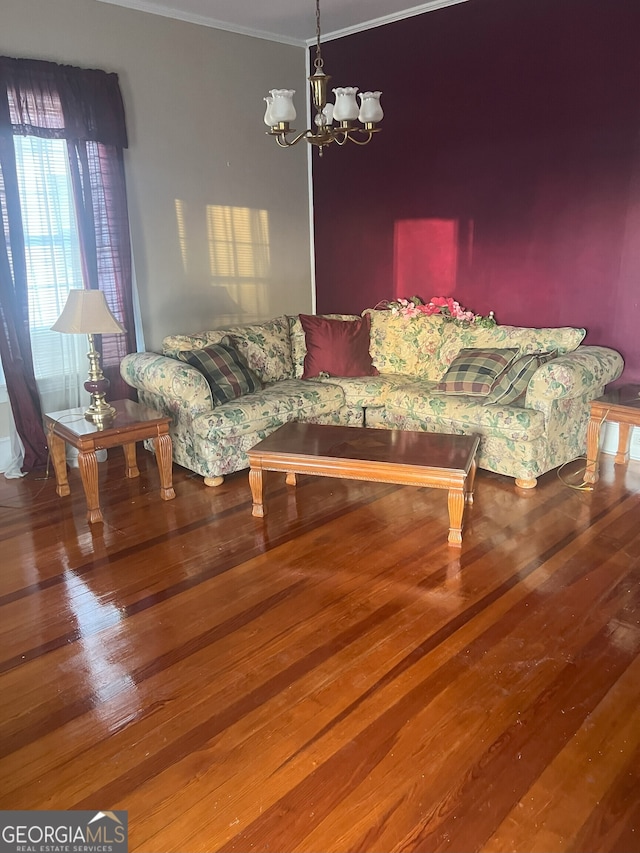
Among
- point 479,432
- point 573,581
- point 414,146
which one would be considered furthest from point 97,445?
point 414,146

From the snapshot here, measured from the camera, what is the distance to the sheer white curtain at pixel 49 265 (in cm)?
393

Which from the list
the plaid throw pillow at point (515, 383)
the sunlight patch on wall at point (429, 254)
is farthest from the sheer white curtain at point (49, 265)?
the plaid throw pillow at point (515, 383)

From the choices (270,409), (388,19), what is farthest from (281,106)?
(388,19)

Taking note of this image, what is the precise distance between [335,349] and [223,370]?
93cm

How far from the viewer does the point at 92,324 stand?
351cm

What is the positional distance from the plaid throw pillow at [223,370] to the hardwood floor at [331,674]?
89cm

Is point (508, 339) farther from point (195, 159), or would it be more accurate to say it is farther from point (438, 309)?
point (195, 159)

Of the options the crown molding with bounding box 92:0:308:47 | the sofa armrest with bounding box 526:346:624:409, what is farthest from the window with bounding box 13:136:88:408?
the sofa armrest with bounding box 526:346:624:409

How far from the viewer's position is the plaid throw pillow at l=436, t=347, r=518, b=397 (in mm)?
4020

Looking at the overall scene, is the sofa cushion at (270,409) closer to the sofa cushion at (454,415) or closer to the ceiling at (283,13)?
the sofa cushion at (454,415)

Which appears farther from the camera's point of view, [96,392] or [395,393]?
[395,393]

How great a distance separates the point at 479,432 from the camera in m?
3.88

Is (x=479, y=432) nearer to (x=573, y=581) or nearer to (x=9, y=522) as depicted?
(x=573, y=581)

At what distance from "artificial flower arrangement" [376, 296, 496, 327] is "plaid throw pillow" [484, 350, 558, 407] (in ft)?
2.25
